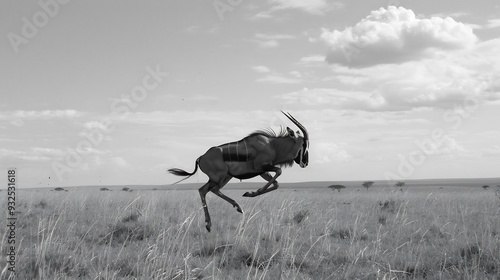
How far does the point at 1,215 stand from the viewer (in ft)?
38.1

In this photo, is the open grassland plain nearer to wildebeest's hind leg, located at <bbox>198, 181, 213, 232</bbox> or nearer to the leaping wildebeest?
wildebeest's hind leg, located at <bbox>198, 181, 213, 232</bbox>

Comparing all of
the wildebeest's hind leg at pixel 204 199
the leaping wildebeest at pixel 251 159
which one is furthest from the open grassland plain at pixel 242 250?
the leaping wildebeest at pixel 251 159

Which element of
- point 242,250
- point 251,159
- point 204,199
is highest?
A: point 251,159

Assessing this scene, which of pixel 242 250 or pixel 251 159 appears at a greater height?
pixel 251 159

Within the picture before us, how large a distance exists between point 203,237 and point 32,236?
3.62m

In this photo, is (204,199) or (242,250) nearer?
(242,250)

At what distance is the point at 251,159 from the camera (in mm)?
Result: 8727

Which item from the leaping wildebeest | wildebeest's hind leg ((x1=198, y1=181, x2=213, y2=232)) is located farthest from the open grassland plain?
the leaping wildebeest

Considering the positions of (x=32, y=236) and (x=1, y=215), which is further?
(x=1, y=215)

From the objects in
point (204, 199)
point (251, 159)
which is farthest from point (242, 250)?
point (251, 159)

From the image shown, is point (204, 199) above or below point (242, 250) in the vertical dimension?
above

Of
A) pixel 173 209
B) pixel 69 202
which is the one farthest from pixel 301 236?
pixel 69 202

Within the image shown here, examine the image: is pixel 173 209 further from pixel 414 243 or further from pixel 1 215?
pixel 414 243

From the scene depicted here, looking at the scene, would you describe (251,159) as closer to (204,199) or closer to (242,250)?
(204,199)
